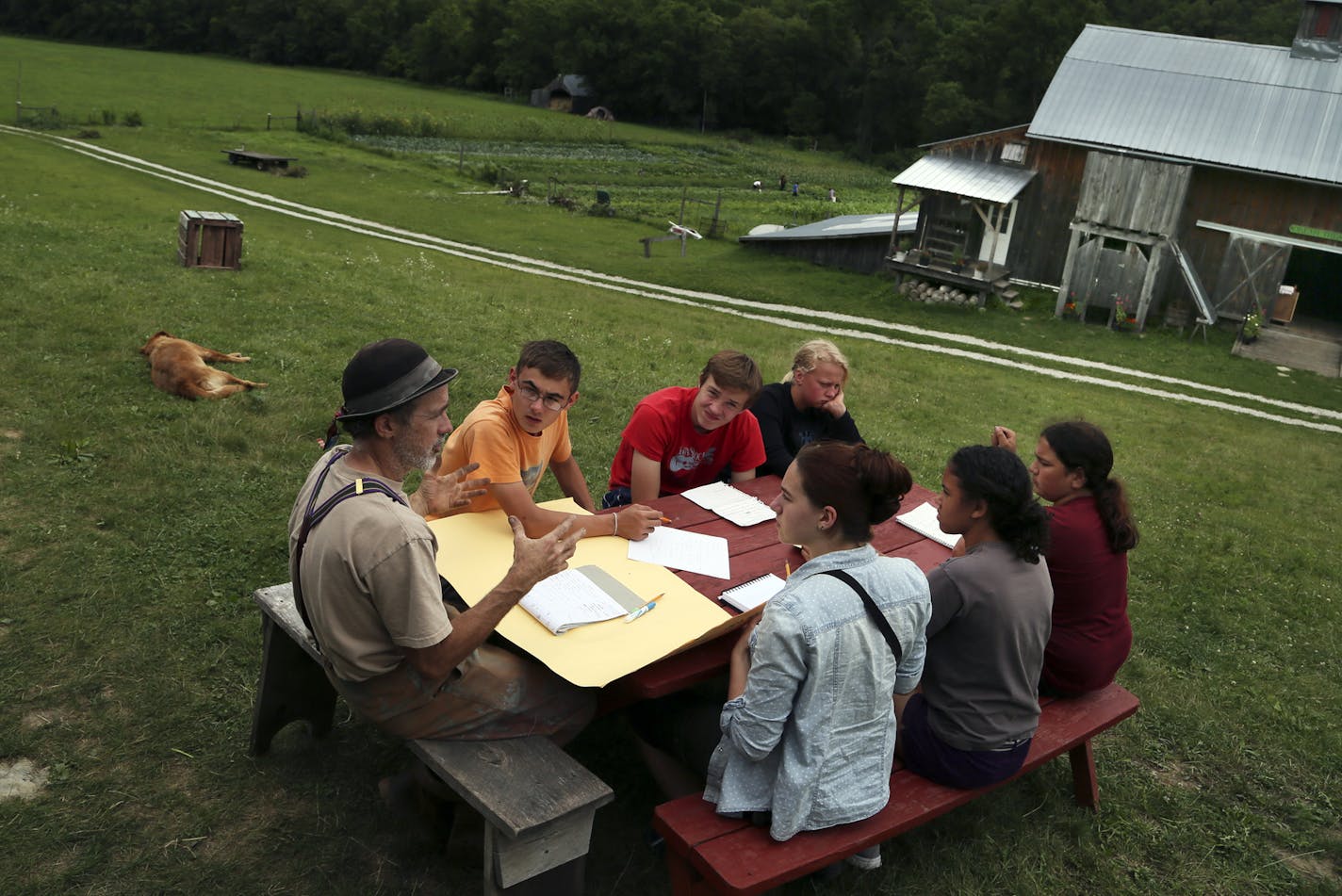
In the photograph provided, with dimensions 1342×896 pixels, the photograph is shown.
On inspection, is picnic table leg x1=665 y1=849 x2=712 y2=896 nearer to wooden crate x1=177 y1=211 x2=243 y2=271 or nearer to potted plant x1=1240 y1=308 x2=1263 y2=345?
wooden crate x1=177 y1=211 x2=243 y2=271

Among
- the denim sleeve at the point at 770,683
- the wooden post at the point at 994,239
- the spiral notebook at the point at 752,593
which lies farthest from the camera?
the wooden post at the point at 994,239

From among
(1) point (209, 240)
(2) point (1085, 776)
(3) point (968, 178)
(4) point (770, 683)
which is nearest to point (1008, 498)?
(4) point (770, 683)

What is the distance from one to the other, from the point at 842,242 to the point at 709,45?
64.4 meters

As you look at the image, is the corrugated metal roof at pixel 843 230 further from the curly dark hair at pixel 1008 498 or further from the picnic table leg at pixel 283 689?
the picnic table leg at pixel 283 689

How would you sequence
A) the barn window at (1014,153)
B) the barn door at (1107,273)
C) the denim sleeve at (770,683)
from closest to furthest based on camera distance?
the denim sleeve at (770,683) < the barn door at (1107,273) < the barn window at (1014,153)

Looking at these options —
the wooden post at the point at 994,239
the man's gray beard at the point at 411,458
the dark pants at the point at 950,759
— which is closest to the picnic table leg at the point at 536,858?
the man's gray beard at the point at 411,458

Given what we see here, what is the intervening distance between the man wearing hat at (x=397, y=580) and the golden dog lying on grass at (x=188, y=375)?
5734mm

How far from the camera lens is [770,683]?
3.40 metres

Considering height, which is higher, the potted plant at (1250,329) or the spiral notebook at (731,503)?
the spiral notebook at (731,503)

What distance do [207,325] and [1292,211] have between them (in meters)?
26.8

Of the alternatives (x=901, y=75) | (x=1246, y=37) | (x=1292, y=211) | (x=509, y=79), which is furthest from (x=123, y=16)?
(x=1292, y=211)

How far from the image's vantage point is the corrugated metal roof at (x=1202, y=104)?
2619 cm

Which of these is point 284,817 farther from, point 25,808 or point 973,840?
point 973,840

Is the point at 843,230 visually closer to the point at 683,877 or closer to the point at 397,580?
the point at 683,877
